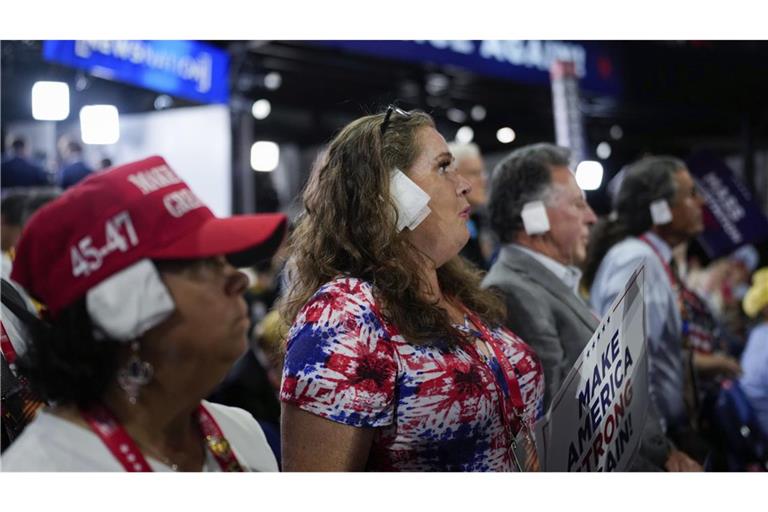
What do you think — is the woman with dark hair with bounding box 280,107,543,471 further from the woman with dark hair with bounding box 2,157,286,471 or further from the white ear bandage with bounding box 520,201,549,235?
the white ear bandage with bounding box 520,201,549,235

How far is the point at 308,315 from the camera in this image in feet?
5.52

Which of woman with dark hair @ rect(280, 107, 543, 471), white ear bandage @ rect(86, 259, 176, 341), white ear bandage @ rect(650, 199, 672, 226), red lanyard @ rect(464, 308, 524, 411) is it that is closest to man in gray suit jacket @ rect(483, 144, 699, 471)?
woman with dark hair @ rect(280, 107, 543, 471)

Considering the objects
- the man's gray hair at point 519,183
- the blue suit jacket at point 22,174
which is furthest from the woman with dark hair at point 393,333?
the blue suit jacket at point 22,174

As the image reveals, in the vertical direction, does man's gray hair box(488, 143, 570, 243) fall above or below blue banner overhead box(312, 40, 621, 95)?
below

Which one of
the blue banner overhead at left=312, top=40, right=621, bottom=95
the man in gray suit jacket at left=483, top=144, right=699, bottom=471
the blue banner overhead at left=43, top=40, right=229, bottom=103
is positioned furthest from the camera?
the blue banner overhead at left=312, top=40, right=621, bottom=95

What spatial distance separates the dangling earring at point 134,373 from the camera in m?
1.22

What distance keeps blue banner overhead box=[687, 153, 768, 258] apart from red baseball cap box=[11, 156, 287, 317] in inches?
123

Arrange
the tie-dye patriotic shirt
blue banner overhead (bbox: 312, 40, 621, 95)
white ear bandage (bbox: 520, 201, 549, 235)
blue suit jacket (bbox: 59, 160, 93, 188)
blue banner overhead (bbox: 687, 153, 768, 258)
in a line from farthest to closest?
blue banner overhead (bbox: 312, 40, 621, 95) → blue banner overhead (bbox: 687, 153, 768, 258) → blue suit jacket (bbox: 59, 160, 93, 188) → white ear bandage (bbox: 520, 201, 549, 235) → the tie-dye patriotic shirt

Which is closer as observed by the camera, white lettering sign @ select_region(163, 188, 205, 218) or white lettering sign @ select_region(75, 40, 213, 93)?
white lettering sign @ select_region(163, 188, 205, 218)

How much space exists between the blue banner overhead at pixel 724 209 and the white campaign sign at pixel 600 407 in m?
2.20

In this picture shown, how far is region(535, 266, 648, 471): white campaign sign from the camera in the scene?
181cm

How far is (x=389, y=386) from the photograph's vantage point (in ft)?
5.41
